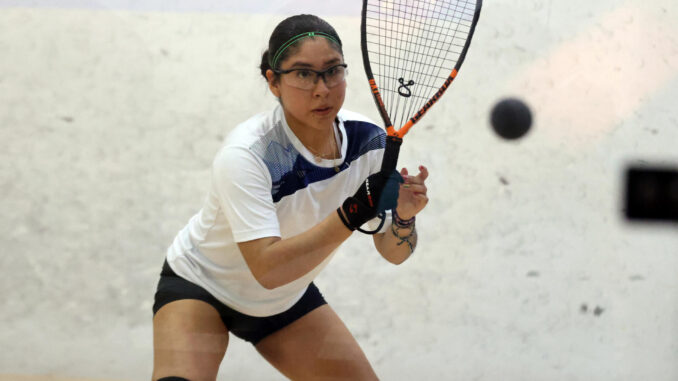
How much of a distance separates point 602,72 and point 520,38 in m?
0.24

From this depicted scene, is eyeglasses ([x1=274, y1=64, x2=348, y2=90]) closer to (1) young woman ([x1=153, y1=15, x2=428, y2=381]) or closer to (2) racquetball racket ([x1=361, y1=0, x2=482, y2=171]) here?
(1) young woman ([x1=153, y1=15, x2=428, y2=381])

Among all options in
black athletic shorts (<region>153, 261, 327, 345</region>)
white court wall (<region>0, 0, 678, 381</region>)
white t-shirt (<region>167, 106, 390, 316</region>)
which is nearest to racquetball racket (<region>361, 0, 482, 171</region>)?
white court wall (<region>0, 0, 678, 381</region>)

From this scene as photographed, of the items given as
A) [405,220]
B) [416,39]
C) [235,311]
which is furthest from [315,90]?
[416,39]

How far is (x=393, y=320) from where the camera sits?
214cm

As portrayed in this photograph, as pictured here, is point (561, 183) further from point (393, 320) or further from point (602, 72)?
point (393, 320)

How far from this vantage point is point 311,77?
1.30 metres

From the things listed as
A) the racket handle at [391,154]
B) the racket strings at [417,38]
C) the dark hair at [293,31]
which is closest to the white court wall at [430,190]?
the racket strings at [417,38]

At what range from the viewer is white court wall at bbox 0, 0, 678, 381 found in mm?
2059

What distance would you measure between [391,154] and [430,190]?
2.96ft

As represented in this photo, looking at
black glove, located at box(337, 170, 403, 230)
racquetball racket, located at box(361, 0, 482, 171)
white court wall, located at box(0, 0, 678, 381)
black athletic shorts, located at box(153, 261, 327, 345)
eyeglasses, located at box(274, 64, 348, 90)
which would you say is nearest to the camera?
black glove, located at box(337, 170, 403, 230)

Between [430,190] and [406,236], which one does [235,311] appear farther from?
[430,190]

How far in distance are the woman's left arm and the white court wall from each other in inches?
26.2

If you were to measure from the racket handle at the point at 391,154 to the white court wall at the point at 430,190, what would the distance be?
2.54 feet

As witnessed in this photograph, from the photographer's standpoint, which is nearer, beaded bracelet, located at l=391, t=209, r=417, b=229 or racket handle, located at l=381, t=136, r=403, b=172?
racket handle, located at l=381, t=136, r=403, b=172
